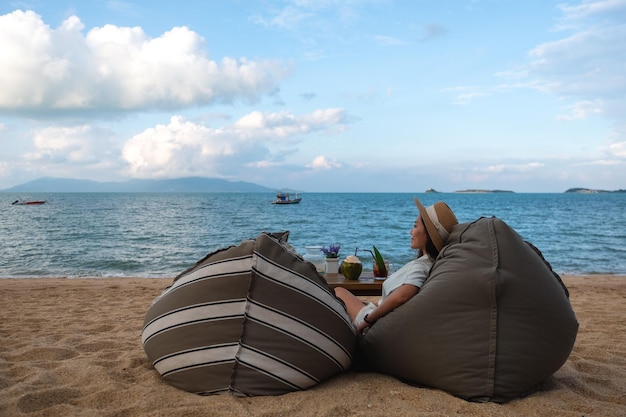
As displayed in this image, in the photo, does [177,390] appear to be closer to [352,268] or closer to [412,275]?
[412,275]

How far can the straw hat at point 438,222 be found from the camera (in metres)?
3.23

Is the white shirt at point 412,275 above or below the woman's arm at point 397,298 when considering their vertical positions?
above

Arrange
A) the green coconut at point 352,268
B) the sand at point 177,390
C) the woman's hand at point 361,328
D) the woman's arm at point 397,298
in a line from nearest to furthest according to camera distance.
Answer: the sand at point 177,390 → the woman's arm at point 397,298 → the woman's hand at point 361,328 → the green coconut at point 352,268

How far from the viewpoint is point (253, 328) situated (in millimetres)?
2666

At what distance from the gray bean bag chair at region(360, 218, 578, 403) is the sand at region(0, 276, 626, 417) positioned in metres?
0.12

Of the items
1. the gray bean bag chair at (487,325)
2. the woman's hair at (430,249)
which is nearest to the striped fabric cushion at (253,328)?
the gray bean bag chair at (487,325)

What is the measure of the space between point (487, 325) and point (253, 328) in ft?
4.17

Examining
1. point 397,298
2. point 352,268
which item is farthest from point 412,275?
point 352,268

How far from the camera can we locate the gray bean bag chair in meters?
2.59

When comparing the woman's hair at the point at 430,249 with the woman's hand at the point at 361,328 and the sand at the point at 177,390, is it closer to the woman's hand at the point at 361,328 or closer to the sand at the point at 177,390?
the woman's hand at the point at 361,328

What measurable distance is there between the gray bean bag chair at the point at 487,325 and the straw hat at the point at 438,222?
14.1 inches

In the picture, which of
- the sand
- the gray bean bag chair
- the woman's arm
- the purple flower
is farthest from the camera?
the purple flower

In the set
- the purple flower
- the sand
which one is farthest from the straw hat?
the purple flower

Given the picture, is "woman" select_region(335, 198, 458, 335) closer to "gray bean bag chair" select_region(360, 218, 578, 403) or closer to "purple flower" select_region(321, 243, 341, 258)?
"gray bean bag chair" select_region(360, 218, 578, 403)
